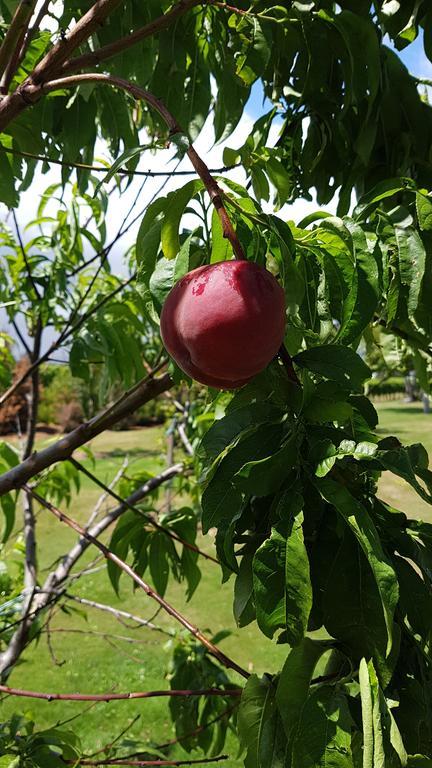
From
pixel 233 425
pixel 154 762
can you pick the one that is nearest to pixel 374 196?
pixel 233 425

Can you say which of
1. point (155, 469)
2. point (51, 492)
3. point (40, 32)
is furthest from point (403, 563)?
point (155, 469)

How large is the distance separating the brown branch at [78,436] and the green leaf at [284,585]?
2.03ft

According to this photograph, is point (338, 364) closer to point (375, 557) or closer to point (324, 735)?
point (375, 557)

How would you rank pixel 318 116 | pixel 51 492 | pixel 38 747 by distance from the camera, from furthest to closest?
pixel 51 492 → pixel 318 116 → pixel 38 747

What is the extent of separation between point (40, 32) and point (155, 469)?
25.9ft

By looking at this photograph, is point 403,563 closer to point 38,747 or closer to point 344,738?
point 344,738

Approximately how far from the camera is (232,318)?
54 cm

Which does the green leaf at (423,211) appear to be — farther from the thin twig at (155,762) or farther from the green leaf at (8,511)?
the green leaf at (8,511)

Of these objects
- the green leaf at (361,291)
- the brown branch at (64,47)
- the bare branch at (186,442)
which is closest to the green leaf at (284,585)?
the green leaf at (361,291)

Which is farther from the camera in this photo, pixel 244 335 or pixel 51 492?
pixel 51 492

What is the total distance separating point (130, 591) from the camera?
4926 millimetres

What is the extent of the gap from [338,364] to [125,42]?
50 cm

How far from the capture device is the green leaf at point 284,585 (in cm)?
52

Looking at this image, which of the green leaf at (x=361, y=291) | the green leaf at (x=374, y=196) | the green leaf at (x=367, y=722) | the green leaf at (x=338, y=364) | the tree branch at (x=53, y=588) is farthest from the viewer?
the tree branch at (x=53, y=588)
